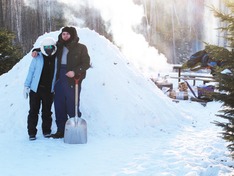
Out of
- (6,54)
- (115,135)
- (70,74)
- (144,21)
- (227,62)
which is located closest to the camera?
(227,62)

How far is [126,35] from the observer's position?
22.2 meters

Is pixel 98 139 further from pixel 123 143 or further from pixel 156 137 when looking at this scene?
pixel 156 137

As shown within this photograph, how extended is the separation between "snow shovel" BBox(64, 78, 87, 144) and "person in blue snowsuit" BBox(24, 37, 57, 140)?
513 millimetres

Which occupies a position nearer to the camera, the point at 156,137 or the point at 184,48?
the point at 156,137

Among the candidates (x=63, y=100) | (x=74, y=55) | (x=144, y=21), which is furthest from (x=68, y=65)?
(x=144, y=21)

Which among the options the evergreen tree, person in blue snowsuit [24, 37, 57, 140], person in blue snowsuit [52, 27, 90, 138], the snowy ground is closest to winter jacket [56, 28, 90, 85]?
person in blue snowsuit [52, 27, 90, 138]

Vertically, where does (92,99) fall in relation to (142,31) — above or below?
below

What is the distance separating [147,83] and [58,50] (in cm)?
316

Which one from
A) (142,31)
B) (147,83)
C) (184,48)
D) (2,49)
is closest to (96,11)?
(142,31)

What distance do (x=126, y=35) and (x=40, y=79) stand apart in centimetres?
1723

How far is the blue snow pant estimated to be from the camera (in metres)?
5.50

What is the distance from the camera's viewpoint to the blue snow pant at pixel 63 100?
18.0 feet

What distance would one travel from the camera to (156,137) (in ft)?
20.3

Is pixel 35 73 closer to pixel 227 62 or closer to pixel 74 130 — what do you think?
pixel 74 130
